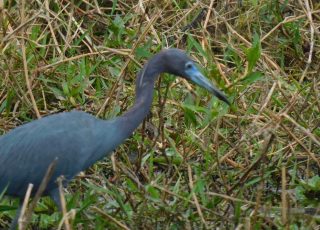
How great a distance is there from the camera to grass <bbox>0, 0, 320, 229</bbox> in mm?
4227

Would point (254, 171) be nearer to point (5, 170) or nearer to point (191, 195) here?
point (191, 195)

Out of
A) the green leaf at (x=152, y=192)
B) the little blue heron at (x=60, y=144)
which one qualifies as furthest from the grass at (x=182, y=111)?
the little blue heron at (x=60, y=144)

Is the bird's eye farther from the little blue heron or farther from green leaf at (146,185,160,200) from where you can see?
green leaf at (146,185,160,200)

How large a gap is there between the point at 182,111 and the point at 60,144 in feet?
3.85

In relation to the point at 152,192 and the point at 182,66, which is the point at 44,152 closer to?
the point at 152,192

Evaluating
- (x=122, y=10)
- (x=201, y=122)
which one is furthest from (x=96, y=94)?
(x=122, y=10)

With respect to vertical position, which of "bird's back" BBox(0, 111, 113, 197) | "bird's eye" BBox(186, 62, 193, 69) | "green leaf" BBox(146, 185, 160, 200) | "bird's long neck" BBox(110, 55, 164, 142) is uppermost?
"bird's eye" BBox(186, 62, 193, 69)

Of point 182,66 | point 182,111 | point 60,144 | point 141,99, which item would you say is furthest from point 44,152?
point 182,111

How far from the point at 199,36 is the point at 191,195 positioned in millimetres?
1901

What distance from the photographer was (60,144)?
4148mm

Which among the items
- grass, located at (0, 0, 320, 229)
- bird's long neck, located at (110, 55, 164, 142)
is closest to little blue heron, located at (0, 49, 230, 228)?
bird's long neck, located at (110, 55, 164, 142)

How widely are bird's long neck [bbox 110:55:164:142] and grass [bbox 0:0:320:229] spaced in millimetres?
168

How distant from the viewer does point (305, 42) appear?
641cm

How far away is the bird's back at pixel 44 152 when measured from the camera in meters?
4.14
